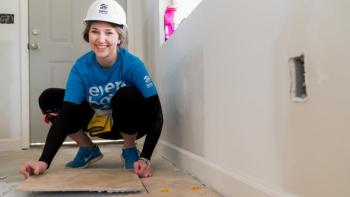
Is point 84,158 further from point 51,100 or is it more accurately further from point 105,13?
point 105,13

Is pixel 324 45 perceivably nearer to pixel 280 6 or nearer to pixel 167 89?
pixel 280 6

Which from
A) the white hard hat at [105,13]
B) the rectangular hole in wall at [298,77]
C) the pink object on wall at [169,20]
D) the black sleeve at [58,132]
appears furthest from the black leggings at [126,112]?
the rectangular hole in wall at [298,77]

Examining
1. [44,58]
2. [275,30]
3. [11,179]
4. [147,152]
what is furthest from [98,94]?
[44,58]

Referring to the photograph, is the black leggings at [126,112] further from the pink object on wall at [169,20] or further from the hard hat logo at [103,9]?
the pink object on wall at [169,20]

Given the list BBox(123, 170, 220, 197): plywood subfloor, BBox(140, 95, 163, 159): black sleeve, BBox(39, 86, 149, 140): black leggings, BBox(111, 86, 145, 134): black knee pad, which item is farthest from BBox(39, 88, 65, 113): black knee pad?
BBox(123, 170, 220, 197): plywood subfloor

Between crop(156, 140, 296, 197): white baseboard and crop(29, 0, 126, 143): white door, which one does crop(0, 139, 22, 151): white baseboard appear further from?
crop(156, 140, 296, 197): white baseboard

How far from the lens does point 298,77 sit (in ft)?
2.11

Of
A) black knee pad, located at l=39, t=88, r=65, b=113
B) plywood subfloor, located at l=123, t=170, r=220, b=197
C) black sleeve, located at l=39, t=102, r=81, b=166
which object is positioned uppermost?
black knee pad, located at l=39, t=88, r=65, b=113

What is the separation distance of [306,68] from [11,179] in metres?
1.06

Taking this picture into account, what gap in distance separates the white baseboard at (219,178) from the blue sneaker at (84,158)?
33 cm

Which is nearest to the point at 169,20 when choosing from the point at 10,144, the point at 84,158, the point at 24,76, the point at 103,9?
the point at 103,9

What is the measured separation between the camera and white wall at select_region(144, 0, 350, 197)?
1.76 feet

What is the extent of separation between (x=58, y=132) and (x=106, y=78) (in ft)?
0.85

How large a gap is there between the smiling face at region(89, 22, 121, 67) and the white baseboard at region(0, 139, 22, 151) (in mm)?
1614
